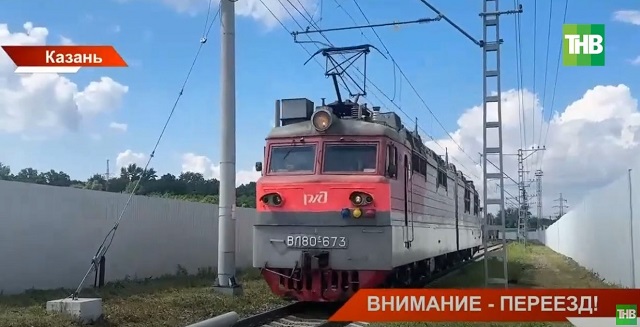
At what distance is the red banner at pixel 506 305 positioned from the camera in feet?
29.5

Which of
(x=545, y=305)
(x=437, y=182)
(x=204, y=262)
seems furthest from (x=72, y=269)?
(x=545, y=305)

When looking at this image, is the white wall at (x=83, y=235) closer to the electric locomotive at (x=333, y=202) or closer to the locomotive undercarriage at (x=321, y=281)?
the electric locomotive at (x=333, y=202)

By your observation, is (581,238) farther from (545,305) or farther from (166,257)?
(545,305)

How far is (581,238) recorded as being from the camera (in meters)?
29.4

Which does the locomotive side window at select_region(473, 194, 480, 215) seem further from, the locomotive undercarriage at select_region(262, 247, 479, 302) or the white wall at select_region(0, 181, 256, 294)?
the locomotive undercarriage at select_region(262, 247, 479, 302)

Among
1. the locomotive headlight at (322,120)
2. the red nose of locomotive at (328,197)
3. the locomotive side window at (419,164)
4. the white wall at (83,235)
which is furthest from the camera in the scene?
the locomotive side window at (419,164)

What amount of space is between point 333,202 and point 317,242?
786 mm

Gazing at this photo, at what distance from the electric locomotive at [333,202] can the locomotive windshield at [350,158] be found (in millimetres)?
19

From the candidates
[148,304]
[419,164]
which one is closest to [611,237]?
[419,164]

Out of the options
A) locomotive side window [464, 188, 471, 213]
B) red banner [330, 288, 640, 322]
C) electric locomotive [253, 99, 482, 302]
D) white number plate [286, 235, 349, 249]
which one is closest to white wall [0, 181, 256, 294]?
electric locomotive [253, 99, 482, 302]

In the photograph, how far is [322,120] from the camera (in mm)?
13523

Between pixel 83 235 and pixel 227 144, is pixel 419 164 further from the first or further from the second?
pixel 83 235

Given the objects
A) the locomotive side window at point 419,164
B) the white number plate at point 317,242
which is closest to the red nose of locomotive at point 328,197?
the white number plate at point 317,242

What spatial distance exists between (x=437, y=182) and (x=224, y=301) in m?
7.13
